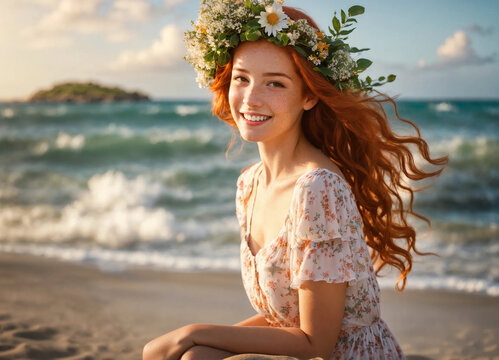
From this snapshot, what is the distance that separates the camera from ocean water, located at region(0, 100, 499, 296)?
23.3ft

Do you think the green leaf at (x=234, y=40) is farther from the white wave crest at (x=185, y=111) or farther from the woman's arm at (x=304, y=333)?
the white wave crest at (x=185, y=111)

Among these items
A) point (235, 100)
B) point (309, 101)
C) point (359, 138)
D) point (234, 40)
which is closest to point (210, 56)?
point (234, 40)

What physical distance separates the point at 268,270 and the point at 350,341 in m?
0.54

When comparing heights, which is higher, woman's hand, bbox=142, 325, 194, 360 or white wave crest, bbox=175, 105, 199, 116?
white wave crest, bbox=175, 105, 199, 116

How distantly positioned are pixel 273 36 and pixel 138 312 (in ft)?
11.7

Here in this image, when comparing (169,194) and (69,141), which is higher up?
(69,141)

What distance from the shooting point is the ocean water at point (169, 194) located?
7087 millimetres

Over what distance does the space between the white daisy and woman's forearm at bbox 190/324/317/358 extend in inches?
55.1

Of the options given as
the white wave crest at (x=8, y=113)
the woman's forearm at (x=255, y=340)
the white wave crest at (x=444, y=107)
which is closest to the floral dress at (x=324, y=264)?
the woman's forearm at (x=255, y=340)

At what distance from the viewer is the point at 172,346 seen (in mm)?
2211

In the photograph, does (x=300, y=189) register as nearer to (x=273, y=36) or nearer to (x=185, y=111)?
(x=273, y=36)

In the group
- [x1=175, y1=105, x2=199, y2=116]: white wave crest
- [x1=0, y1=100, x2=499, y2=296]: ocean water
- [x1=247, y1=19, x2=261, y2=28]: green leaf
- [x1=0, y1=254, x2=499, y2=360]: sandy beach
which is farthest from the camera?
[x1=175, y1=105, x2=199, y2=116]: white wave crest

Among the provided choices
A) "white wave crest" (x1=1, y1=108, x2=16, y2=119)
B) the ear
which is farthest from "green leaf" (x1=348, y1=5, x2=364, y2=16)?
"white wave crest" (x1=1, y1=108, x2=16, y2=119)

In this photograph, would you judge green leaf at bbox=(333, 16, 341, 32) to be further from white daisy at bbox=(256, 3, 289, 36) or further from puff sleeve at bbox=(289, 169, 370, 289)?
puff sleeve at bbox=(289, 169, 370, 289)
